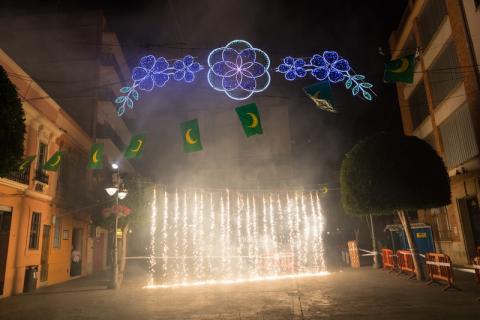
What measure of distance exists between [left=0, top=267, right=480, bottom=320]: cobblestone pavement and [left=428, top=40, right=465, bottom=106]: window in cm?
907

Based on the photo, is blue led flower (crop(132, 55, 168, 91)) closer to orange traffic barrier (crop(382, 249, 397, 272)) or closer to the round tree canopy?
the round tree canopy

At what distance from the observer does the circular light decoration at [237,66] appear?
26.8 feet

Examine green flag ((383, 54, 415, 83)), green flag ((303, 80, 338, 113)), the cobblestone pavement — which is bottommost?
the cobblestone pavement

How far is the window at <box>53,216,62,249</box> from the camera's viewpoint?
50.4ft

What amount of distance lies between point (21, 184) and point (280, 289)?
30.8 ft

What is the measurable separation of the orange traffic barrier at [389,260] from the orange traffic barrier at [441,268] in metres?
3.40

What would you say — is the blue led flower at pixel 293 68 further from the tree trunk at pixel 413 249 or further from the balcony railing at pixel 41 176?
the balcony railing at pixel 41 176

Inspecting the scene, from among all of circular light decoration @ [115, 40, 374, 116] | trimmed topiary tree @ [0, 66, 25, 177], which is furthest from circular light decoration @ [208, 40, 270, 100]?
trimmed topiary tree @ [0, 66, 25, 177]

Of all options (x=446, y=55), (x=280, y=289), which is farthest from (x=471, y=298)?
(x=446, y=55)

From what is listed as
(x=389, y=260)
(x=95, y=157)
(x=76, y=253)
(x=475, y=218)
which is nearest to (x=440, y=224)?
(x=475, y=218)

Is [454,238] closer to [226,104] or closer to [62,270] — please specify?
[62,270]

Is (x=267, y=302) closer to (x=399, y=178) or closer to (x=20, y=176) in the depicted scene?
(x=399, y=178)

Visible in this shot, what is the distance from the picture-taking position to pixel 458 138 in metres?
15.9

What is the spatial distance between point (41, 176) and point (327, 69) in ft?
37.6
